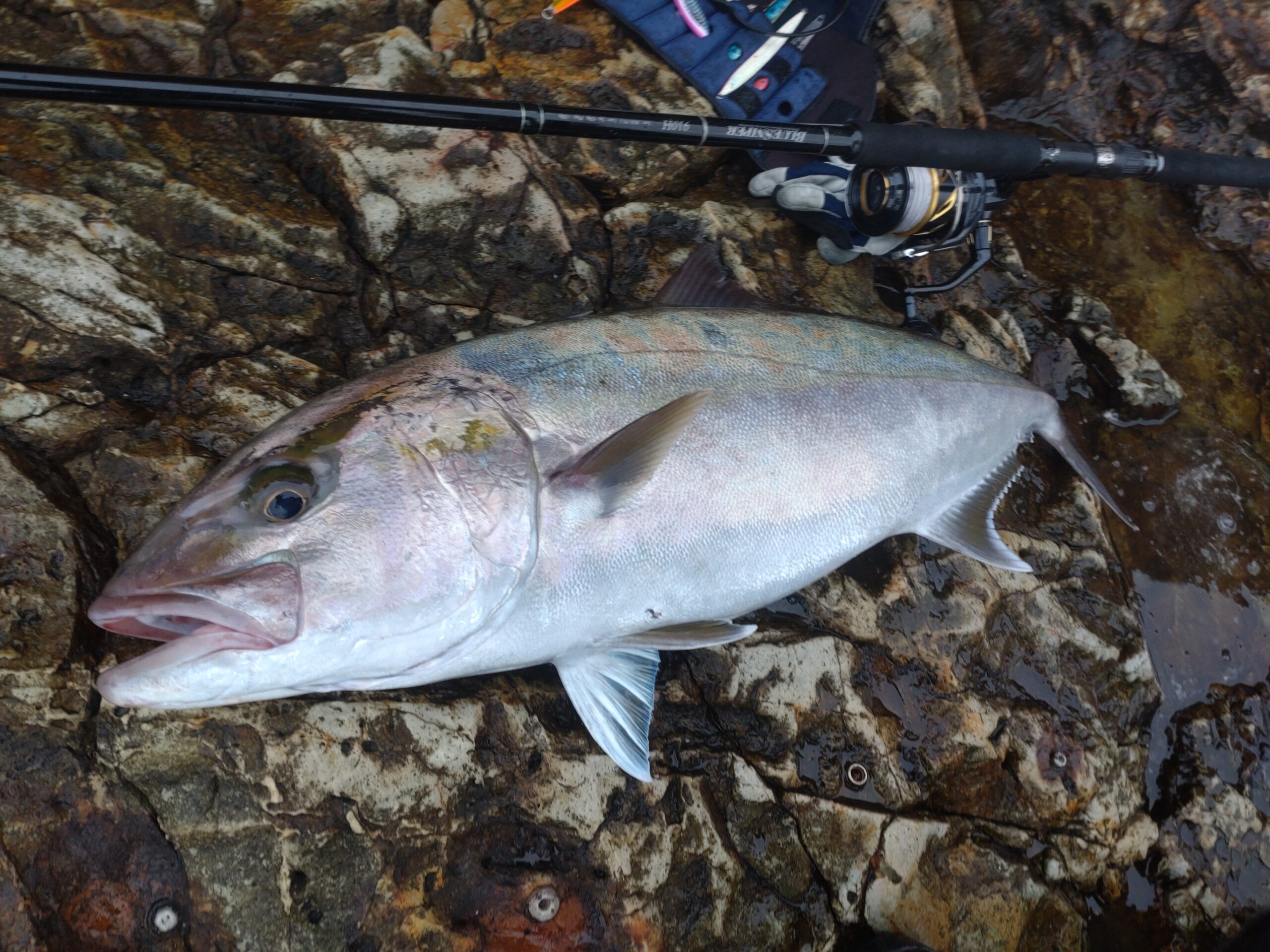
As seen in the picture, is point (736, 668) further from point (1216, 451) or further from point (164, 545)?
point (1216, 451)

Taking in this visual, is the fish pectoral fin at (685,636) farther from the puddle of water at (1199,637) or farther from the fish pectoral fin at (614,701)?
the puddle of water at (1199,637)

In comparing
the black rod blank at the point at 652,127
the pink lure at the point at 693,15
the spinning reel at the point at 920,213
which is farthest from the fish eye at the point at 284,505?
the pink lure at the point at 693,15

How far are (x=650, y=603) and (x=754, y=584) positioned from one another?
0.98 ft

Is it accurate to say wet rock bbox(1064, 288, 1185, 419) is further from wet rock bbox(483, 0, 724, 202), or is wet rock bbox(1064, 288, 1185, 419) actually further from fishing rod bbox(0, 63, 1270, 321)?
wet rock bbox(483, 0, 724, 202)

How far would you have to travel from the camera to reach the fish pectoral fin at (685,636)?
6.17ft

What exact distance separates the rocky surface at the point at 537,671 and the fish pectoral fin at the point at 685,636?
1.26 ft

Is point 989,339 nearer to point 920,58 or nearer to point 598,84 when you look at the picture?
point 920,58

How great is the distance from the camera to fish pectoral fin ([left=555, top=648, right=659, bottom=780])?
1.92 meters

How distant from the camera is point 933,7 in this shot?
3475 mm

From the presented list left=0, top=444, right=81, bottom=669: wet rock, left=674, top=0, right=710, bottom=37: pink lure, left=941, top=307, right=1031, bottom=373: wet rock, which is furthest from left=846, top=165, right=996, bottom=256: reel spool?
left=0, top=444, right=81, bottom=669: wet rock

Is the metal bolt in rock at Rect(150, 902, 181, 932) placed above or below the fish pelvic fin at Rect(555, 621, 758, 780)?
below

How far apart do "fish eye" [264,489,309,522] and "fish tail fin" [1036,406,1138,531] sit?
2294 mm

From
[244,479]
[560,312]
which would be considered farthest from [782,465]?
[244,479]

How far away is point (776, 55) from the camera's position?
10.5 feet
